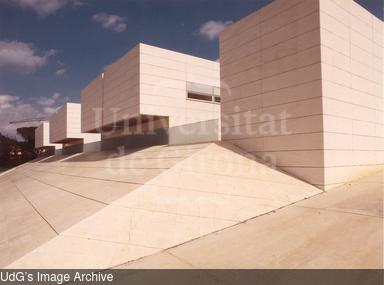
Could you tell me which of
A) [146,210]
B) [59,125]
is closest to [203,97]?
[146,210]

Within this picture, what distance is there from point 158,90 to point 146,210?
1459 cm

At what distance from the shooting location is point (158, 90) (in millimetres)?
20875

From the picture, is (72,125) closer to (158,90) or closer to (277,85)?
(158,90)

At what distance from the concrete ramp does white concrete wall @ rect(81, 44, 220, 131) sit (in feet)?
31.7

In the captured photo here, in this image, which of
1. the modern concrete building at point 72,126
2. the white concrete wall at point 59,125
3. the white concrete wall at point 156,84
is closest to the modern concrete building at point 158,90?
the white concrete wall at point 156,84

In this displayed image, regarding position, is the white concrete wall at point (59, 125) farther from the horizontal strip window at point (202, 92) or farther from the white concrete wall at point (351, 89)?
the white concrete wall at point (351, 89)

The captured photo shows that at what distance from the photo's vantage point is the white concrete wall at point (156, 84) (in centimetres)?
2019

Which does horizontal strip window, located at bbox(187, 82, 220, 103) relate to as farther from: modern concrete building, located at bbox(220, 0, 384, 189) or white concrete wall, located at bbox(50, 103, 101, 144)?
white concrete wall, located at bbox(50, 103, 101, 144)

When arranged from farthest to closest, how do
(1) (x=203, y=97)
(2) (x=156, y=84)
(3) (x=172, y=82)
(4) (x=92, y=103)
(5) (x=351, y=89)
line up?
(4) (x=92, y=103)
(1) (x=203, y=97)
(3) (x=172, y=82)
(2) (x=156, y=84)
(5) (x=351, y=89)

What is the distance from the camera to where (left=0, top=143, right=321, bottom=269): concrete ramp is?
19.4 feet

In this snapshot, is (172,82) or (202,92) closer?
(172,82)

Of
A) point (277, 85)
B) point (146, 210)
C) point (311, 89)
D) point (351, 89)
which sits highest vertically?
point (277, 85)

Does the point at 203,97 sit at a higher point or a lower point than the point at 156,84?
lower

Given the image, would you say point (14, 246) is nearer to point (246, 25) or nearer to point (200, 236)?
point (200, 236)
